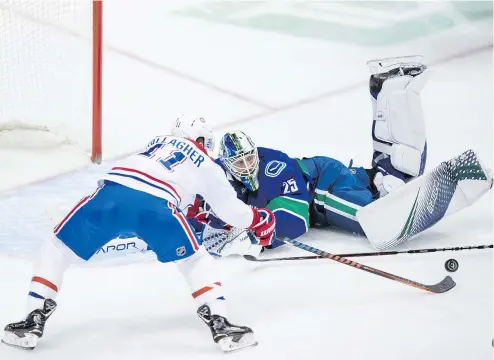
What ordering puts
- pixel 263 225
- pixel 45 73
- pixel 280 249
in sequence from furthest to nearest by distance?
pixel 45 73, pixel 280 249, pixel 263 225

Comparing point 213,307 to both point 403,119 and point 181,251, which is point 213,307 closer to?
point 181,251

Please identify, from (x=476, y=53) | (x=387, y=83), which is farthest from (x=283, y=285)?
(x=476, y=53)

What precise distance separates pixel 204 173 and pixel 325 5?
351 cm

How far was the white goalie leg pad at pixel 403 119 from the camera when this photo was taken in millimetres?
4176

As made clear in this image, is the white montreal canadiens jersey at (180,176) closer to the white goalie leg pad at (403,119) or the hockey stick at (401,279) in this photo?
the hockey stick at (401,279)

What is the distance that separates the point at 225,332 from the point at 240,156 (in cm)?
99

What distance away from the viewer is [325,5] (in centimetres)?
639

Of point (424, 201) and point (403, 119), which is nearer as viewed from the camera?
point (424, 201)

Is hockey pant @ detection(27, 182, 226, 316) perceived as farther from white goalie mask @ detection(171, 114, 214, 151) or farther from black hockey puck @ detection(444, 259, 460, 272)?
black hockey puck @ detection(444, 259, 460, 272)

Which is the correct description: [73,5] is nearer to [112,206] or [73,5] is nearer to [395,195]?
[395,195]

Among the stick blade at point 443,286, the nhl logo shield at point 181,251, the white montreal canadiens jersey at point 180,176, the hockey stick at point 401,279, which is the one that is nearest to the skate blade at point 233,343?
the nhl logo shield at point 181,251

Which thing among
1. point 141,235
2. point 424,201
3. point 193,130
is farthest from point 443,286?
point 141,235

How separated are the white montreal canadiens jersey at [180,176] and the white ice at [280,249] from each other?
356 mm

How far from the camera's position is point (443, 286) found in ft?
11.3
